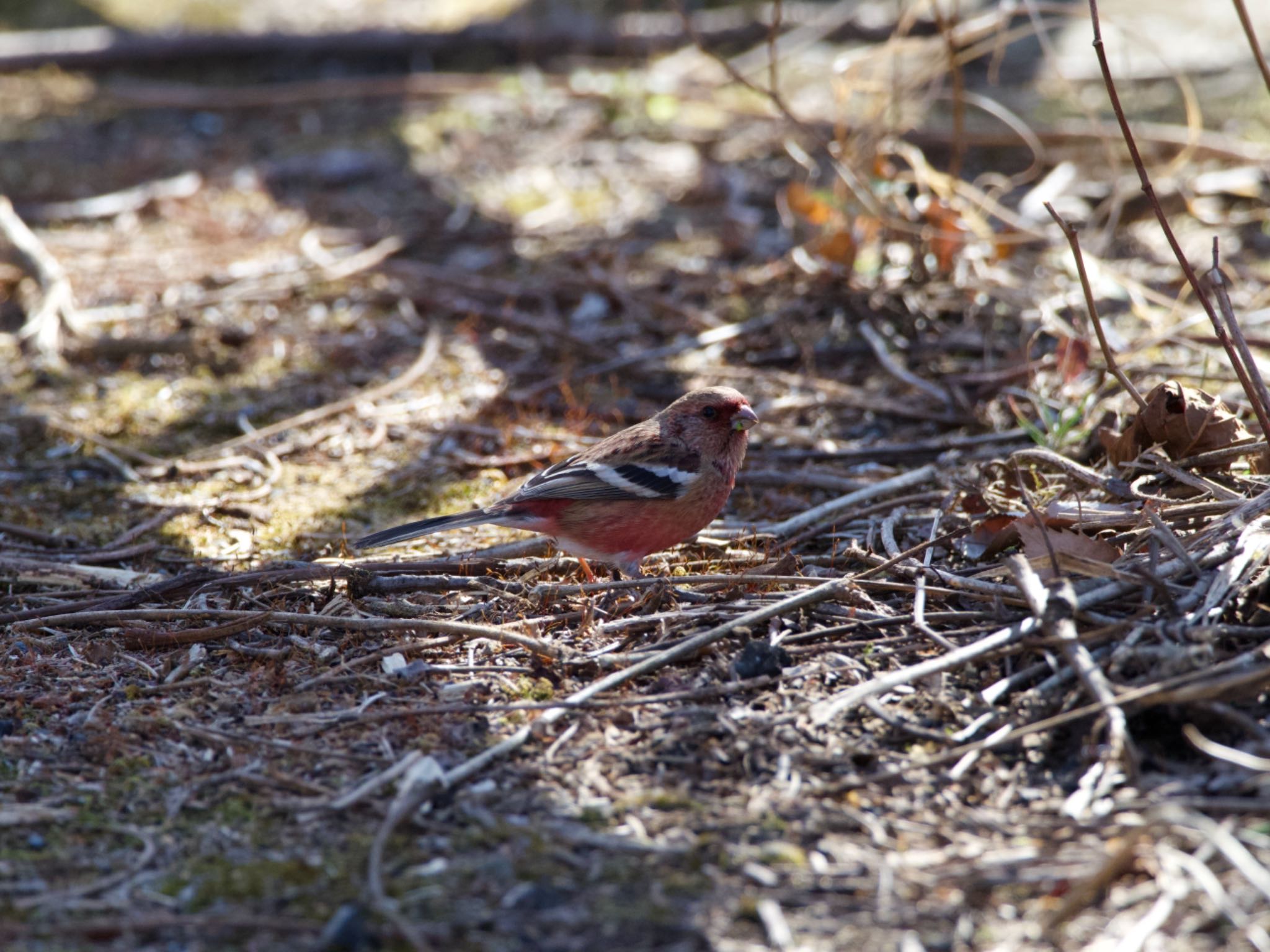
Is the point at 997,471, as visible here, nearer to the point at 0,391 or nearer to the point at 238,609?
the point at 238,609

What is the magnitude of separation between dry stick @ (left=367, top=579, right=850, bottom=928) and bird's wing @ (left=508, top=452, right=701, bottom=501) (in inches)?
24.8

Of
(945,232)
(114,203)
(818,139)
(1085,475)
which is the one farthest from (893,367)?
(114,203)

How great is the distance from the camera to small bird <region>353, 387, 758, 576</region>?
3.80 m

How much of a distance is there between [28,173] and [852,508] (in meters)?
6.95

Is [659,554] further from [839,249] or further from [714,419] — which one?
[839,249]

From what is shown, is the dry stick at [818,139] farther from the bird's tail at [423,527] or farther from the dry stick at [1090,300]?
the bird's tail at [423,527]

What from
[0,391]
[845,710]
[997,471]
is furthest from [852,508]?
[0,391]

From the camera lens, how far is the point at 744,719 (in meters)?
2.98

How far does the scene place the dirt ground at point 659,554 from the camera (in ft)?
8.11

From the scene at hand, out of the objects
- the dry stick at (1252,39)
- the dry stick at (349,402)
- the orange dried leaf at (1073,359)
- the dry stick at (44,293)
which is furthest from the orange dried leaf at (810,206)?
the dry stick at (44,293)

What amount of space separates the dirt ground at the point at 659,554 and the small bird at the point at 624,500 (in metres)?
0.15

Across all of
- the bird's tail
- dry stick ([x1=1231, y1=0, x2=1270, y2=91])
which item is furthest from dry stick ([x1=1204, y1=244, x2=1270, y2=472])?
the bird's tail

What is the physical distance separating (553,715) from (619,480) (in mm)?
1065

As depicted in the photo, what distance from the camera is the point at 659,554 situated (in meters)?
4.23
